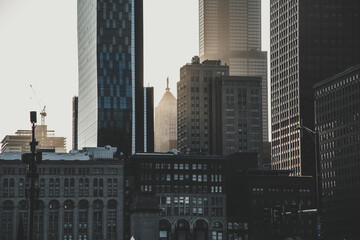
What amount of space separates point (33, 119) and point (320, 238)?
36.6m

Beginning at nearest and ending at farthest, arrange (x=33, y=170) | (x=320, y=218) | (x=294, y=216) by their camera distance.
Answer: (x=33, y=170) < (x=320, y=218) < (x=294, y=216)

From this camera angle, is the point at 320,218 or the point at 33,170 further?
the point at 320,218

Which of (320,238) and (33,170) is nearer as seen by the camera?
(33,170)

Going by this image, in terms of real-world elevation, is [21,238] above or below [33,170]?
below

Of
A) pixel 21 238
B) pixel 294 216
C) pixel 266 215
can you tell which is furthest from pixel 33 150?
pixel 266 215

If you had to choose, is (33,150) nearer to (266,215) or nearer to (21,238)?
A: (21,238)

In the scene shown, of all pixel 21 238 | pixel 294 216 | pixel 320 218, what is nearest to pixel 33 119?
pixel 21 238

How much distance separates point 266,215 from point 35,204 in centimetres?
4848

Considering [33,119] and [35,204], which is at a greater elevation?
[33,119]

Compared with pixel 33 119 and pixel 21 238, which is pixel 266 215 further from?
pixel 33 119

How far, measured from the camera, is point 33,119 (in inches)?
2442

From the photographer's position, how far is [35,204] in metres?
62.9

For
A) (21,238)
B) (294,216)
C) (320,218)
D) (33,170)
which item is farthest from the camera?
(294,216)

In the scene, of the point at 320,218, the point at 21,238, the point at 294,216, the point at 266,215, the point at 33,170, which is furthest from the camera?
the point at 266,215
